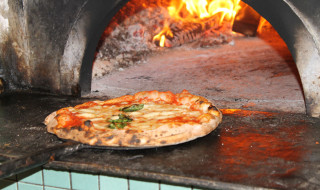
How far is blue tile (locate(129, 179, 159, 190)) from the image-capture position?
2012mm

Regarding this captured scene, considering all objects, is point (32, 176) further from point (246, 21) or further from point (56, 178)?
point (246, 21)

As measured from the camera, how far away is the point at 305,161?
1.80m

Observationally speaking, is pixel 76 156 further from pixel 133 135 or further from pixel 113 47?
pixel 113 47

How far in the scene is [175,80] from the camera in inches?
150

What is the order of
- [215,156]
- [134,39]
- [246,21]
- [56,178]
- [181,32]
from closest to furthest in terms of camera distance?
[215,156] < [56,178] < [134,39] < [181,32] < [246,21]

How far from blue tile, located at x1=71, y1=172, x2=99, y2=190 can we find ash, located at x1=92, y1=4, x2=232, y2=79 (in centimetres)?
212

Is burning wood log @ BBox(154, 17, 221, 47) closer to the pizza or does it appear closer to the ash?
the ash

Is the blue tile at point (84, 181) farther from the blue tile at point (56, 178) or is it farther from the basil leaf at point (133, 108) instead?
the basil leaf at point (133, 108)

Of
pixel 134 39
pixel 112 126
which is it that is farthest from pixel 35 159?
pixel 134 39

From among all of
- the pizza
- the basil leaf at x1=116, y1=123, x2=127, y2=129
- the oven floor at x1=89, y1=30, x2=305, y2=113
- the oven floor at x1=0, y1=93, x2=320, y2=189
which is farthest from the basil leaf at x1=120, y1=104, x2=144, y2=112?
the oven floor at x1=89, y1=30, x2=305, y2=113

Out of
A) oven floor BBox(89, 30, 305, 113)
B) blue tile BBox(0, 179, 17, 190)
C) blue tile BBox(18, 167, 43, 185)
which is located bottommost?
blue tile BBox(0, 179, 17, 190)

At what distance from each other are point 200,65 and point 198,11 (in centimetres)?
85

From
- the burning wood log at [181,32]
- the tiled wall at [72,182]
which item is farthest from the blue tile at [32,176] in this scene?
the burning wood log at [181,32]

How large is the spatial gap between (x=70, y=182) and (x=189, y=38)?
9.87 ft
